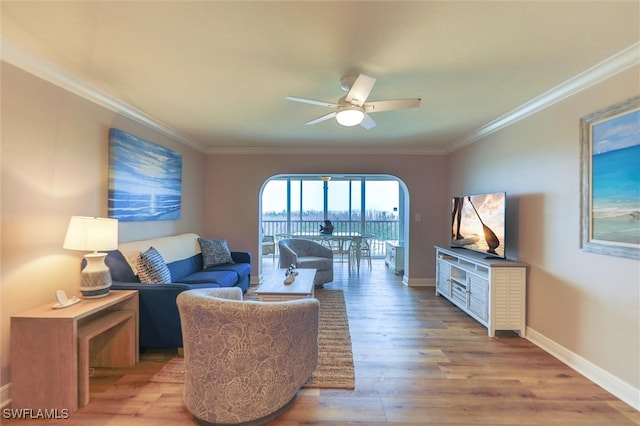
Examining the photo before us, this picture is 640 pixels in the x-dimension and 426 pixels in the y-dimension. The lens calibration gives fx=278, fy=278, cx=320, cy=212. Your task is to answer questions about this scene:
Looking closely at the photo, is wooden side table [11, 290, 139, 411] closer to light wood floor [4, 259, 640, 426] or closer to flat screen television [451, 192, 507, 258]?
light wood floor [4, 259, 640, 426]

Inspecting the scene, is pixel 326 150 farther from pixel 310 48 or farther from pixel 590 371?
pixel 590 371

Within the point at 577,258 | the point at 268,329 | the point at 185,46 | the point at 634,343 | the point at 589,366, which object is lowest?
the point at 589,366

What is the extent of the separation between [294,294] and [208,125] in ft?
8.20

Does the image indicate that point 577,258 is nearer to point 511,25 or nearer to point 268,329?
point 511,25

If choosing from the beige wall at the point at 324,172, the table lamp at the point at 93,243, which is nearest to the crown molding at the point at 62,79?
the table lamp at the point at 93,243

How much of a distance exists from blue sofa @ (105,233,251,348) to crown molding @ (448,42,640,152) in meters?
3.78

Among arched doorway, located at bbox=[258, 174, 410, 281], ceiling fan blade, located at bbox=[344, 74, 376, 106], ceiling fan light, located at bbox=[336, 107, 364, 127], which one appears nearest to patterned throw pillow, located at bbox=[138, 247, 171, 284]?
ceiling fan light, located at bbox=[336, 107, 364, 127]

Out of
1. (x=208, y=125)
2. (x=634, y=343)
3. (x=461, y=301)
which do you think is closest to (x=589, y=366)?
(x=634, y=343)

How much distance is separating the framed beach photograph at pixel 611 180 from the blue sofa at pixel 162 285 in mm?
3434

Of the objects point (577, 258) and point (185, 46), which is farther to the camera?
point (577, 258)

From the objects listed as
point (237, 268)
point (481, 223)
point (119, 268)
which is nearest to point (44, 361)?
point (119, 268)

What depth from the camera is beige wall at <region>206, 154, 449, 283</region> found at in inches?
196

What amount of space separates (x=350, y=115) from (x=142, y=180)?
8.50 feet

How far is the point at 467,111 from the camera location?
3139mm
